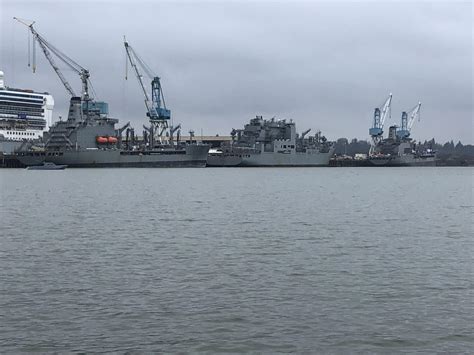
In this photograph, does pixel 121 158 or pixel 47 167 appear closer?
pixel 47 167

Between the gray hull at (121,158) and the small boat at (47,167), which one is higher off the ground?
the gray hull at (121,158)

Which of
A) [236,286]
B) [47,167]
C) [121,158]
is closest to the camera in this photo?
[236,286]

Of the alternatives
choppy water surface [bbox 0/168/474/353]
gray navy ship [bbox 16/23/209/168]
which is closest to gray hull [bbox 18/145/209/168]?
gray navy ship [bbox 16/23/209/168]

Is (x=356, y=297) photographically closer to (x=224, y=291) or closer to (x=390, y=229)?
(x=224, y=291)

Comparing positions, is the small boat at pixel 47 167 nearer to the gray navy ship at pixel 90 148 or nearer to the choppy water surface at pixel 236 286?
the gray navy ship at pixel 90 148

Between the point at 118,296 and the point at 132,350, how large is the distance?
4.78m

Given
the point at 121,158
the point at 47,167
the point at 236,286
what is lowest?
the point at 47,167

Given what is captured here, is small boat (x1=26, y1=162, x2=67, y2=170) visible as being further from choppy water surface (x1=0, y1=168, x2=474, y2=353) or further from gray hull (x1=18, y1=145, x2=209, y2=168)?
choppy water surface (x1=0, y1=168, x2=474, y2=353)

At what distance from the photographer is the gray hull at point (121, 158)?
170375 mm

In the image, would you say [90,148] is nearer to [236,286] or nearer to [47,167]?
[47,167]

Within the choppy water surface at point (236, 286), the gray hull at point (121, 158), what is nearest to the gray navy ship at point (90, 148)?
the gray hull at point (121, 158)

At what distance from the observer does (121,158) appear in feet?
574

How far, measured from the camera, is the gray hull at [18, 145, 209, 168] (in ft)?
559

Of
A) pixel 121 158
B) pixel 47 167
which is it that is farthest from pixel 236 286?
pixel 121 158
